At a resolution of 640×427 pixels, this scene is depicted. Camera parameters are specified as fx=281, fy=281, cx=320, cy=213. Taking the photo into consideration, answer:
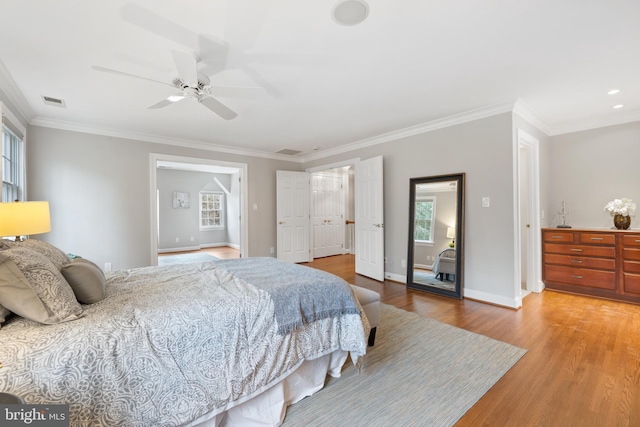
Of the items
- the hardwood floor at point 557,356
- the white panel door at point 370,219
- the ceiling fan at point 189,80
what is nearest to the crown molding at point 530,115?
the white panel door at point 370,219

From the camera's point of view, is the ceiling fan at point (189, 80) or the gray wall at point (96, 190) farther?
the gray wall at point (96, 190)

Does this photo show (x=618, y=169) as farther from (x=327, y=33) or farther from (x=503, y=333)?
(x=327, y=33)

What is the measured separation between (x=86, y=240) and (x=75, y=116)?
1.71 metres

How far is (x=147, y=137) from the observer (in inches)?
177

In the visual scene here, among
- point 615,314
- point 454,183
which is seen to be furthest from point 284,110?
point 615,314

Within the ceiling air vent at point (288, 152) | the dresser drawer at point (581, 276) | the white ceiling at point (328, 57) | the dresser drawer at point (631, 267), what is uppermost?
the ceiling air vent at point (288, 152)

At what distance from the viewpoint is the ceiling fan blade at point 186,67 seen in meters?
1.80

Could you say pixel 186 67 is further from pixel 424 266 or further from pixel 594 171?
pixel 594 171

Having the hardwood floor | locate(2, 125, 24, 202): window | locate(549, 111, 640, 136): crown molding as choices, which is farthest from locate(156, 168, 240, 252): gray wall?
locate(549, 111, 640, 136): crown molding

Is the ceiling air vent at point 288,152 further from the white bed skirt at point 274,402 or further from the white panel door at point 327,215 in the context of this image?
the white bed skirt at point 274,402

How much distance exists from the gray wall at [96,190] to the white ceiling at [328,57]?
0.40m

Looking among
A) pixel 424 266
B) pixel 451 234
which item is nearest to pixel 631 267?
pixel 451 234

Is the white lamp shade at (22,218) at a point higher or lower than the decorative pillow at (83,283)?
higher

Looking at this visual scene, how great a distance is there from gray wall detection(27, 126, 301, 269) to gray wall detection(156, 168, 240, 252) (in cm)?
320
